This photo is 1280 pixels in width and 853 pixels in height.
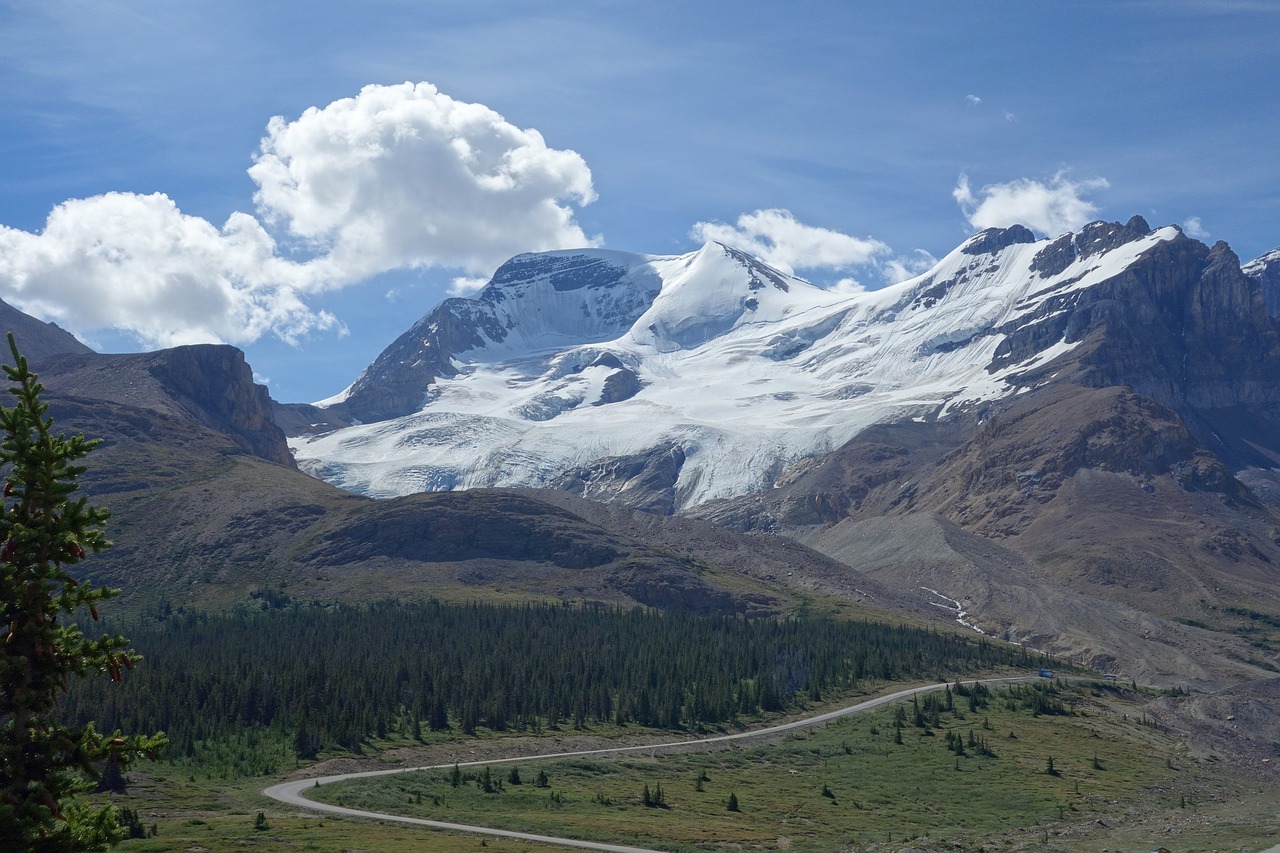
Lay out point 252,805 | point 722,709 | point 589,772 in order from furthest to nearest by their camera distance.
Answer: point 722,709 → point 589,772 → point 252,805

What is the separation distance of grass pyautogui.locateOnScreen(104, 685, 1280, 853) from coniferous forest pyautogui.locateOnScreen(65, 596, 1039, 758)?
38.1 ft

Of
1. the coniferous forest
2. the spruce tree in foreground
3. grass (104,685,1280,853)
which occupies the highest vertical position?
the spruce tree in foreground

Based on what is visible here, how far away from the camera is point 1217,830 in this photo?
339ft

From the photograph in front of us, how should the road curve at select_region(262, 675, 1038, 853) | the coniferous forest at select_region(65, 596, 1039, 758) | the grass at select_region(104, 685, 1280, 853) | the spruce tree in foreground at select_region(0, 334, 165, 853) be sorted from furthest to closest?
the coniferous forest at select_region(65, 596, 1039, 758)
the grass at select_region(104, 685, 1280, 853)
the road curve at select_region(262, 675, 1038, 853)
the spruce tree in foreground at select_region(0, 334, 165, 853)

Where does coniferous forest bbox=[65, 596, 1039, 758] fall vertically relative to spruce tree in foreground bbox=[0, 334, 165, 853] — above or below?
below

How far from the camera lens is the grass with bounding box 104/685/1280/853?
8506 cm

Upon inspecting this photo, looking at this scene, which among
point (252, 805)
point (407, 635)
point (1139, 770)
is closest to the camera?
point (252, 805)

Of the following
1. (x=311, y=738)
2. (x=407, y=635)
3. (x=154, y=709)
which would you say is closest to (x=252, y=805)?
(x=311, y=738)

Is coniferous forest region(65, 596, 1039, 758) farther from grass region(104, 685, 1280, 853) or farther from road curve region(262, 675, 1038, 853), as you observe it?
grass region(104, 685, 1280, 853)

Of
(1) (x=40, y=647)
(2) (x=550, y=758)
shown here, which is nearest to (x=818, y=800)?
(2) (x=550, y=758)

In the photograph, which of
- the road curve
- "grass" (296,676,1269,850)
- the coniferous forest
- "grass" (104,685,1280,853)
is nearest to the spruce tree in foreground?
"grass" (104,685,1280,853)

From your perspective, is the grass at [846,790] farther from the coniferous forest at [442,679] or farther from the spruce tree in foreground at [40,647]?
the spruce tree in foreground at [40,647]

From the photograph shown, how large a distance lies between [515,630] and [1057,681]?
77799mm

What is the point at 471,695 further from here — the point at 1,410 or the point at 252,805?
the point at 1,410
